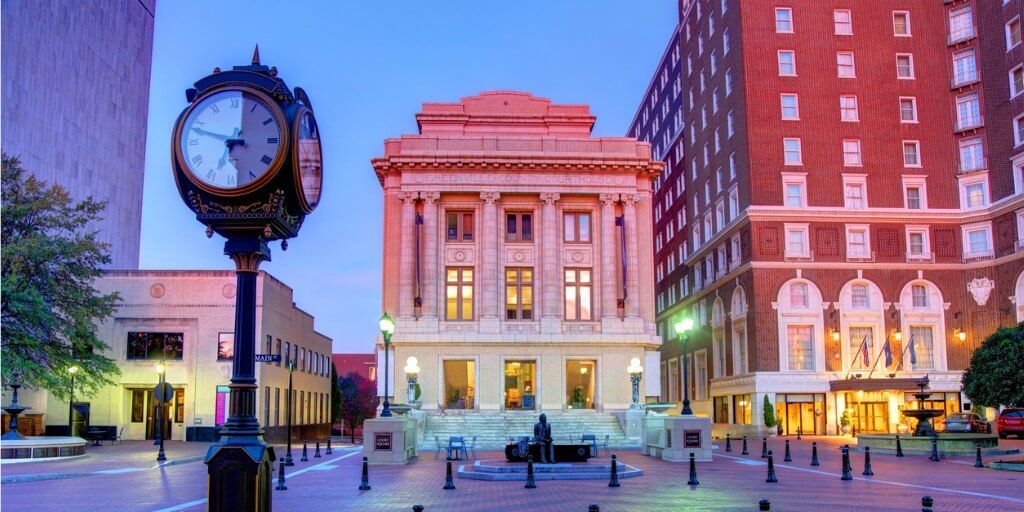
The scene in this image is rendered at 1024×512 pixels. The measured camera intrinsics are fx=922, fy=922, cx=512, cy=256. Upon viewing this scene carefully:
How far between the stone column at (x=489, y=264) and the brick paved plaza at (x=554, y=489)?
2314cm

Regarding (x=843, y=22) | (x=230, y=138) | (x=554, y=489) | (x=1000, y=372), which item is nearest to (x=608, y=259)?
(x=1000, y=372)

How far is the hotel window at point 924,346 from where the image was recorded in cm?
6550

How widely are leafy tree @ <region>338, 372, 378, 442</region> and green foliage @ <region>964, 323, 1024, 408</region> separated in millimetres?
74504

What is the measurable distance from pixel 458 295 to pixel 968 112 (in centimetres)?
4027

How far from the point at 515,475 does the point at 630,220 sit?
32.6 metres

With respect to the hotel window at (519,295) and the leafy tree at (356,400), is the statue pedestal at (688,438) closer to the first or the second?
the hotel window at (519,295)

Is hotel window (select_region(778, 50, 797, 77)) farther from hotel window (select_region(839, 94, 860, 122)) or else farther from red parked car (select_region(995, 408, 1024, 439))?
red parked car (select_region(995, 408, 1024, 439))

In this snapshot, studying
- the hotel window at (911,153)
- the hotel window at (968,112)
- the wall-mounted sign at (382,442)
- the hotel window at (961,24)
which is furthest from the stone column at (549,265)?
the hotel window at (961,24)

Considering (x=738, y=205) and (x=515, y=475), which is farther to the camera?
(x=738, y=205)

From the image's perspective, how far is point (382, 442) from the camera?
110ft

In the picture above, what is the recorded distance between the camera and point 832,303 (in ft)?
216

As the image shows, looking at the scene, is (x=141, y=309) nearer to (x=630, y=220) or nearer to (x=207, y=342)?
(x=207, y=342)

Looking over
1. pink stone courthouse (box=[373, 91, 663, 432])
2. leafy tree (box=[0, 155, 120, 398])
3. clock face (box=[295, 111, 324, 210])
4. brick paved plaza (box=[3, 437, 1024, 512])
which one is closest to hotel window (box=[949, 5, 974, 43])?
pink stone courthouse (box=[373, 91, 663, 432])

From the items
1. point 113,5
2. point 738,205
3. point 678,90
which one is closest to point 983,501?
point 738,205
